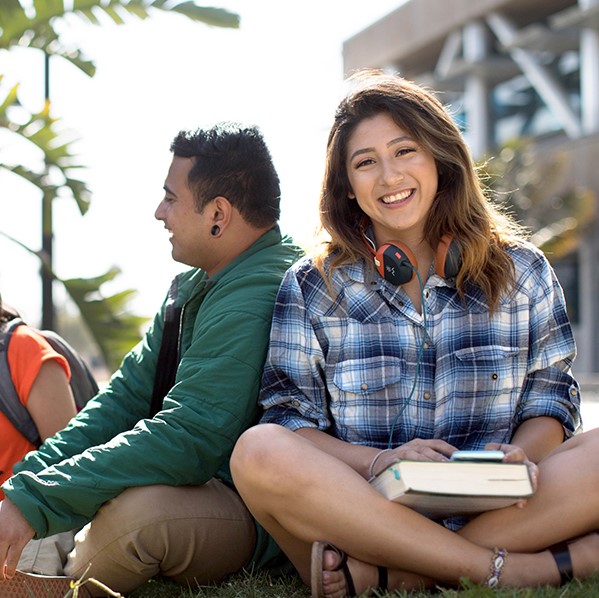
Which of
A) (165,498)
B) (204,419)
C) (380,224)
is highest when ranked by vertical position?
(380,224)

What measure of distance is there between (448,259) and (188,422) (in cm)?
103

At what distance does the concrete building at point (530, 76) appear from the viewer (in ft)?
95.2

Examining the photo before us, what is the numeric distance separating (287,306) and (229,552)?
87 centimetres

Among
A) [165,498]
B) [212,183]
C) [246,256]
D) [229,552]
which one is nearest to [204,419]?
[165,498]

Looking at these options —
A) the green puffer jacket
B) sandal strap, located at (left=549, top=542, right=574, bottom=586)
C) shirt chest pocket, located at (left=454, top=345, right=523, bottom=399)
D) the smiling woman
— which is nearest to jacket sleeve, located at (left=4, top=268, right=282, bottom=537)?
the green puffer jacket

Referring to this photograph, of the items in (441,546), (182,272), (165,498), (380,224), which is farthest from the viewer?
(182,272)

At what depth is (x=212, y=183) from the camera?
12.6ft

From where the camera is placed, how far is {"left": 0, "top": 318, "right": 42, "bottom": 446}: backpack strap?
3.94 metres

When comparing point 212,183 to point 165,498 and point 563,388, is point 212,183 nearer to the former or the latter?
point 165,498

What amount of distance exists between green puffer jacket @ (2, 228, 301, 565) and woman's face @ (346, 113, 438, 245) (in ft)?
1.51

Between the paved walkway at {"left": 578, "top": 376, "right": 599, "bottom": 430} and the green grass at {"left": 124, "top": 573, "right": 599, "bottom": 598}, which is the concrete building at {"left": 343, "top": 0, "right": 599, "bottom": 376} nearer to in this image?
the paved walkway at {"left": 578, "top": 376, "right": 599, "bottom": 430}

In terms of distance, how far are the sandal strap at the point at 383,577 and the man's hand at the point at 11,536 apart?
1.06 m

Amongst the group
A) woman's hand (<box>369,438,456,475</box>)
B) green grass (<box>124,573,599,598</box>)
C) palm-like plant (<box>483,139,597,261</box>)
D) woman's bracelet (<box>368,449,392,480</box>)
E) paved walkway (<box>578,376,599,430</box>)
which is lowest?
paved walkway (<box>578,376,599,430</box>)

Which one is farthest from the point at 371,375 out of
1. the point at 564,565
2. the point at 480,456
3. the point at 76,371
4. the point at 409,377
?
the point at 76,371
